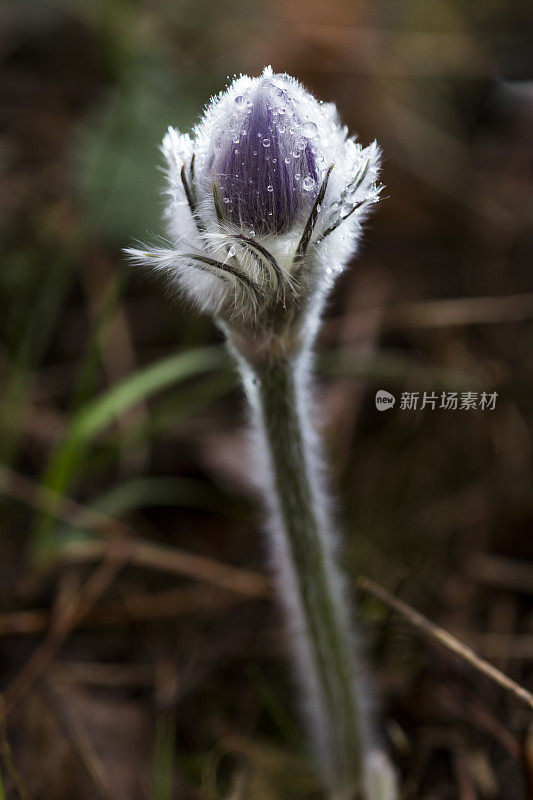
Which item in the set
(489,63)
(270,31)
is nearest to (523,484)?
(489,63)

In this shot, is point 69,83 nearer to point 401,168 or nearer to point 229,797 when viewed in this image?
point 401,168

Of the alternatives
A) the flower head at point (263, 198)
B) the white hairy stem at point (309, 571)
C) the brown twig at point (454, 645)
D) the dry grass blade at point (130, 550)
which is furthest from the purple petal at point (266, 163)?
the dry grass blade at point (130, 550)

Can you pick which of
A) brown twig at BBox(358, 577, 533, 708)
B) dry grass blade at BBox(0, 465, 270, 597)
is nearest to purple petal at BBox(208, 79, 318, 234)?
brown twig at BBox(358, 577, 533, 708)

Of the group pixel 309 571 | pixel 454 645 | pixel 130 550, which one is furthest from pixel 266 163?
pixel 130 550

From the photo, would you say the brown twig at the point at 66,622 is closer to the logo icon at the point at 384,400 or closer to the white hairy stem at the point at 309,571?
the white hairy stem at the point at 309,571

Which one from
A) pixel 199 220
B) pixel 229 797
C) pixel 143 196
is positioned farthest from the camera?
pixel 143 196

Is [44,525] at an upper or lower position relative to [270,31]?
lower
